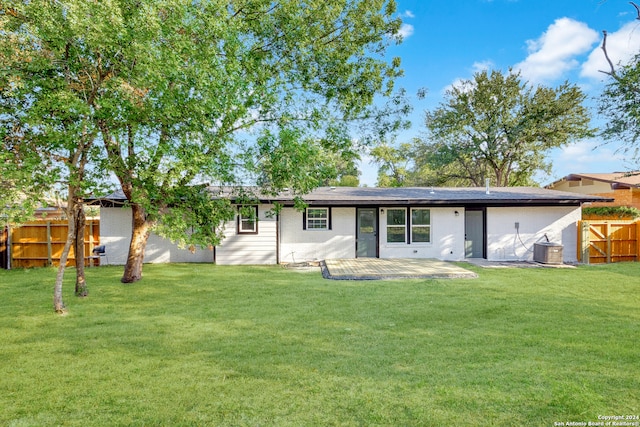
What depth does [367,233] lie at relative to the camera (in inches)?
501

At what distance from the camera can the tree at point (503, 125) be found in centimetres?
2303

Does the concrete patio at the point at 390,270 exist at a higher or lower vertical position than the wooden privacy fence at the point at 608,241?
lower

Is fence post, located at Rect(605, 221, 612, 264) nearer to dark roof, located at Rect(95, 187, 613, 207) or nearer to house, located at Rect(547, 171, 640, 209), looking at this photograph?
→ dark roof, located at Rect(95, 187, 613, 207)

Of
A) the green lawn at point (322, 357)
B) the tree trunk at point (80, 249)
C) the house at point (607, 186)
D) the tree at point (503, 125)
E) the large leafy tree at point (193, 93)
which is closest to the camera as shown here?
the green lawn at point (322, 357)

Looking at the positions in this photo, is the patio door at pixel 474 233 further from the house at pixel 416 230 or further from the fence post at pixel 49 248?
the fence post at pixel 49 248

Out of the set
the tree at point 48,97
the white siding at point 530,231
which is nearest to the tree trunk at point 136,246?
the tree at point 48,97

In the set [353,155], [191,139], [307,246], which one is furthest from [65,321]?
[307,246]

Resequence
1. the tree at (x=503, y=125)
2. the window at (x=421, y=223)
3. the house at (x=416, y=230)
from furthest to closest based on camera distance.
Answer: the tree at (x=503, y=125), the window at (x=421, y=223), the house at (x=416, y=230)

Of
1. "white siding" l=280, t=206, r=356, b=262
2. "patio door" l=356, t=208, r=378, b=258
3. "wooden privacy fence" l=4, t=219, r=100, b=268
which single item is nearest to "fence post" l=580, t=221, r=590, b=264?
"patio door" l=356, t=208, r=378, b=258

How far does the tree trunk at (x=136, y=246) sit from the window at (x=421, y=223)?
350 inches

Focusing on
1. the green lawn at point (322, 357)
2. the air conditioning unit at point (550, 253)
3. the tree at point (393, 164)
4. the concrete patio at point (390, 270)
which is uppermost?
the tree at point (393, 164)

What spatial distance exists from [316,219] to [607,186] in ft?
59.9

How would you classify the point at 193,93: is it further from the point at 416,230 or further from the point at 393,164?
the point at 393,164

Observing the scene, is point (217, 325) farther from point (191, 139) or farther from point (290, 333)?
point (191, 139)
